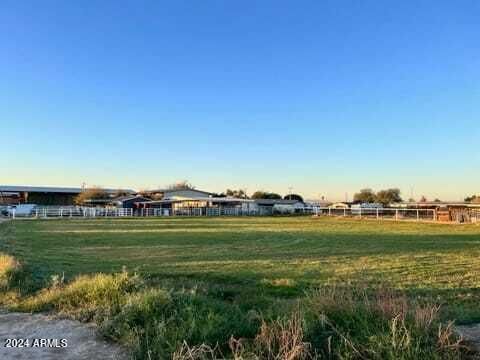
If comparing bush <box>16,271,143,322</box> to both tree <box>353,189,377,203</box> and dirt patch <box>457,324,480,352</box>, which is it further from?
tree <box>353,189,377,203</box>

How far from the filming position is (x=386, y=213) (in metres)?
56.2

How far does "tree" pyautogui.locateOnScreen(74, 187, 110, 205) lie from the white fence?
46150 mm

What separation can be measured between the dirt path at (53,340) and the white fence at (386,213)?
43949 mm

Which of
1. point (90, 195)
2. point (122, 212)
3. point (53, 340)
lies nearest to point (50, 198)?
point (90, 195)

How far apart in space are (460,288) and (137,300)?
6993mm

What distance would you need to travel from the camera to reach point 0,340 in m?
5.58

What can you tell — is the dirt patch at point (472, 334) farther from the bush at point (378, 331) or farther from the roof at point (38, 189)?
the roof at point (38, 189)

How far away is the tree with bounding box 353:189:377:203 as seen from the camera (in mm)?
107406

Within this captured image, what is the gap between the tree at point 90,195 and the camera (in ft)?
298

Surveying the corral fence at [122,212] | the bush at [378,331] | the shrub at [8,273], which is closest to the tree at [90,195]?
the corral fence at [122,212]

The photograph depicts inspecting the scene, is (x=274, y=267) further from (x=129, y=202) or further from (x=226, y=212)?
(x=129, y=202)

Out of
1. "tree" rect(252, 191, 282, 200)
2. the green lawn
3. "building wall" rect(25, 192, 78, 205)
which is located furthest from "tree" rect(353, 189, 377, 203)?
the green lawn

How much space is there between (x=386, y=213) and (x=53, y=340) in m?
54.3

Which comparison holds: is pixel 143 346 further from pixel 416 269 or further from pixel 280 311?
pixel 416 269
